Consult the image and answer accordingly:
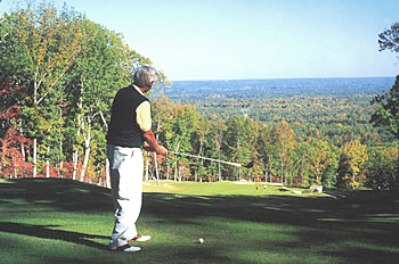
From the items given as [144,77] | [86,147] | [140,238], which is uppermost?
[144,77]

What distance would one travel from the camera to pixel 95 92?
1773 inches

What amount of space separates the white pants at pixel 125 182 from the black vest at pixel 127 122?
0.09 meters

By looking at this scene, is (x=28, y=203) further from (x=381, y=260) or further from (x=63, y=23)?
(x=63, y=23)

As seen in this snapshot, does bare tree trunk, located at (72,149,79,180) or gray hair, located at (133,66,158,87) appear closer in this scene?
gray hair, located at (133,66,158,87)

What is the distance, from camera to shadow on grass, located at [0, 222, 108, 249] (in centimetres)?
831

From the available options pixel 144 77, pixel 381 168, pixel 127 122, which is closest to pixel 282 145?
pixel 381 168

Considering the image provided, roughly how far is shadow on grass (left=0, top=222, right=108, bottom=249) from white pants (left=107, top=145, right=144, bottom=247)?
0.81 metres

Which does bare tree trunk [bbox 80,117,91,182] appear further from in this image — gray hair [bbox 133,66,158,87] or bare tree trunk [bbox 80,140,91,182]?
gray hair [bbox 133,66,158,87]

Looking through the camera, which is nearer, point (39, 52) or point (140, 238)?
point (140, 238)

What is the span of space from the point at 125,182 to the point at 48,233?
259 centimetres

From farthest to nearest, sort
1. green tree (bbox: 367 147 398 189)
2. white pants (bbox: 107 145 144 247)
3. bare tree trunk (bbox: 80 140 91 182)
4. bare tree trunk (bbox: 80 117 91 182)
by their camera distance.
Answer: green tree (bbox: 367 147 398 189)
bare tree trunk (bbox: 80 117 91 182)
bare tree trunk (bbox: 80 140 91 182)
white pants (bbox: 107 145 144 247)

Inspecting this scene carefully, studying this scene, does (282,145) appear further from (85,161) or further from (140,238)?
(140,238)

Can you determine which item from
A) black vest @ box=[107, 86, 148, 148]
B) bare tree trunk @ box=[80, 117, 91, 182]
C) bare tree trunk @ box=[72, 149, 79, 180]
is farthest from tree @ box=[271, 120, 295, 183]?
black vest @ box=[107, 86, 148, 148]

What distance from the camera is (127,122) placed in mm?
7305
